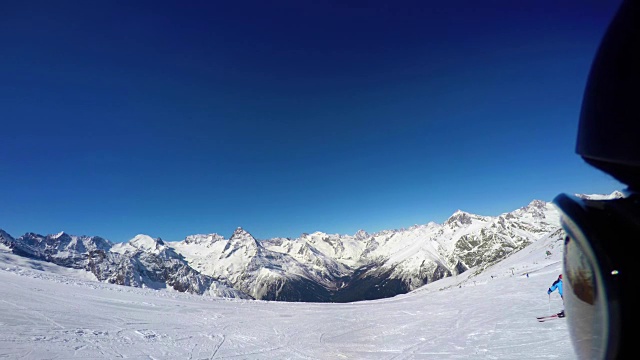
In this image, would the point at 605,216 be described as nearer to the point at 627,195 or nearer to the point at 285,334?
the point at 627,195

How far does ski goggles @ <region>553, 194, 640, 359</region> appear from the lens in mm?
1251

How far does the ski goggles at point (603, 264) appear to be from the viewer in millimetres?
1251

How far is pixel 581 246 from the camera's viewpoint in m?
1.42

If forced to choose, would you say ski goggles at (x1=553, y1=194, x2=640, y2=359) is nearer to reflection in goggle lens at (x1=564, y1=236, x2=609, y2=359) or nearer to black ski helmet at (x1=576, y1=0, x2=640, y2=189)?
reflection in goggle lens at (x1=564, y1=236, x2=609, y2=359)

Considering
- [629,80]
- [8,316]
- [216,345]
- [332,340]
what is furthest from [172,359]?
[629,80]

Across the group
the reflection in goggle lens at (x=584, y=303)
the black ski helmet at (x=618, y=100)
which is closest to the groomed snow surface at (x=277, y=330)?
the reflection in goggle lens at (x=584, y=303)

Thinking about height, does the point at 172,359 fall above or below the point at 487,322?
below

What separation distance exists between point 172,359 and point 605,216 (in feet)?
48.2

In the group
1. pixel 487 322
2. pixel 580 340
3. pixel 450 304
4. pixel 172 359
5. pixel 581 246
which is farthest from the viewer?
pixel 450 304

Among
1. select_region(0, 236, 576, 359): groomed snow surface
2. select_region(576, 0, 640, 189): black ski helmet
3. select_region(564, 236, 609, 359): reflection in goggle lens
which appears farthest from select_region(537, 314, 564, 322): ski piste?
select_region(576, 0, 640, 189): black ski helmet

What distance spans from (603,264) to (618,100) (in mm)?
671

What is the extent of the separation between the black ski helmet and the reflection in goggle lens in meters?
0.39

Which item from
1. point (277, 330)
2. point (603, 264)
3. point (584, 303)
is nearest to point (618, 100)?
point (603, 264)

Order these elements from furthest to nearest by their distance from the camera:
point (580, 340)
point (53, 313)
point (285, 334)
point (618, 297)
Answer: point (53, 313), point (285, 334), point (580, 340), point (618, 297)
